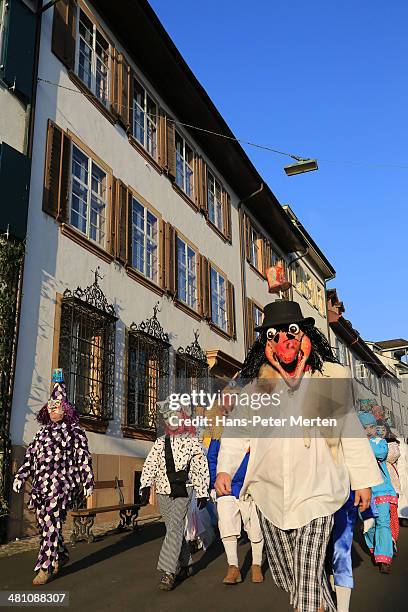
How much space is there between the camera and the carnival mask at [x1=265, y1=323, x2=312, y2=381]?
3.82 m

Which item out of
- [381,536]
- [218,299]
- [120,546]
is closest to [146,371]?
[120,546]

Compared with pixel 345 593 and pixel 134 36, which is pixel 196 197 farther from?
pixel 345 593

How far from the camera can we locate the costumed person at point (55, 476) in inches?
243

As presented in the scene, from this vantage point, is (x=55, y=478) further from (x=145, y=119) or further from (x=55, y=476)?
(x=145, y=119)

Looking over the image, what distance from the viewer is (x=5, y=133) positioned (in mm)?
10297

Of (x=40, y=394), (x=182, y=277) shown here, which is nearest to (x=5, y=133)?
(x=40, y=394)

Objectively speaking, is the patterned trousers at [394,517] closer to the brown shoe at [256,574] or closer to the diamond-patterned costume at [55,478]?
the brown shoe at [256,574]

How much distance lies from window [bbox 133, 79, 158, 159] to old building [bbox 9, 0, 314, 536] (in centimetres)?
4

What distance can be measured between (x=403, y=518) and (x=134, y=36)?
12.0m

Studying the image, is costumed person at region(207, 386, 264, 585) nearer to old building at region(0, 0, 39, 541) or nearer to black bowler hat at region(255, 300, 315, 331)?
black bowler hat at region(255, 300, 315, 331)

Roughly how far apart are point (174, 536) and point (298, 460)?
3.06m

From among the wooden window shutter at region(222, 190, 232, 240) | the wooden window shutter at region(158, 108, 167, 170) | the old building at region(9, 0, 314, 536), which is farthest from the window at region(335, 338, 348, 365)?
the wooden window shutter at region(158, 108, 167, 170)

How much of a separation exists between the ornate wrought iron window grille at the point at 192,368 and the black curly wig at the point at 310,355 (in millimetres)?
11106

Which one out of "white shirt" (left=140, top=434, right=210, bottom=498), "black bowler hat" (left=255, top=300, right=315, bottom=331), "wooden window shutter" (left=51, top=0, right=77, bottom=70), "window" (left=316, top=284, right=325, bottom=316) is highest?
"window" (left=316, top=284, right=325, bottom=316)
